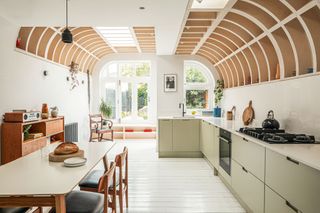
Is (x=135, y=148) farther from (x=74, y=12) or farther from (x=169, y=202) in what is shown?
(x=74, y=12)

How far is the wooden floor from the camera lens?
112 inches

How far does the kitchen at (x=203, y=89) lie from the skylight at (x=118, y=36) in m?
0.05

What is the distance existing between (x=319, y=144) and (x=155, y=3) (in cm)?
241

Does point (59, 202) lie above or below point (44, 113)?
below

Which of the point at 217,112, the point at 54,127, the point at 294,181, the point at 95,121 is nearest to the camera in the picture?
the point at 294,181

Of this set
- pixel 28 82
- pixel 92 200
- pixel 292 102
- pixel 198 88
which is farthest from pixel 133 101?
pixel 92 200

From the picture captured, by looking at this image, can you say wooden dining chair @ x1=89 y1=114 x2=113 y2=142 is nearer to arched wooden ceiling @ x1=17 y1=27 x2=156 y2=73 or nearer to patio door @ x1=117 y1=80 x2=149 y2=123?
patio door @ x1=117 y1=80 x2=149 y2=123

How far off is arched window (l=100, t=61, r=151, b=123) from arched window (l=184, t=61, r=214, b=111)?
1.58m

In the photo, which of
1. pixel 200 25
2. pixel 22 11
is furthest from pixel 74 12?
pixel 200 25

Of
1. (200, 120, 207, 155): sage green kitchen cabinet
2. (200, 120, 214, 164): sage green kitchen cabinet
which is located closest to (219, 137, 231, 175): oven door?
(200, 120, 214, 164): sage green kitchen cabinet

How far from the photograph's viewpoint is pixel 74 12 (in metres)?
3.18

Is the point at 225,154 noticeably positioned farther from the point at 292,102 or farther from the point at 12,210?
the point at 12,210

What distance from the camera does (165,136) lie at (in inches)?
212

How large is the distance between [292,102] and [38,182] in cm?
289
